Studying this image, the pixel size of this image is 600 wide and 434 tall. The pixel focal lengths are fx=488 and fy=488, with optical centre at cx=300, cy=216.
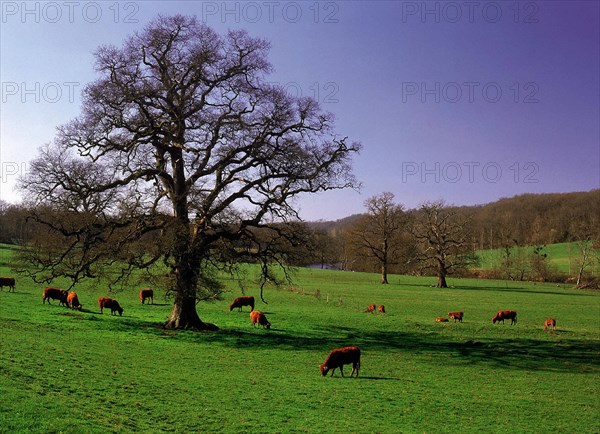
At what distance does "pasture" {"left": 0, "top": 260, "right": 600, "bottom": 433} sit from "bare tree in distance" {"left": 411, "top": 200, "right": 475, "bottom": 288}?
4568 centimetres

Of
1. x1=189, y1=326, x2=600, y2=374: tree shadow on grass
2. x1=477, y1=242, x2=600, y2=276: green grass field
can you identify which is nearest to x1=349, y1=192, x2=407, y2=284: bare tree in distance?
x1=477, y1=242, x2=600, y2=276: green grass field

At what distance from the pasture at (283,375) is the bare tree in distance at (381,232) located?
166ft

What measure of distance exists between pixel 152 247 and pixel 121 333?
4.74 m

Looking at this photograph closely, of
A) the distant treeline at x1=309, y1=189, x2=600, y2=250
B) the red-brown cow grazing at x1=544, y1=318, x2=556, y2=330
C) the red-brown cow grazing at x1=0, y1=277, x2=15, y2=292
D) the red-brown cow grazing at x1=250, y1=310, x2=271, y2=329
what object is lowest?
the red-brown cow grazing at x1=544, y1=318, x2=556, y2=330

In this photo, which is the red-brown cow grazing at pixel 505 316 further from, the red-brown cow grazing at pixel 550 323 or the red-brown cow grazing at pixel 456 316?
the red-brown cow grazing at pixel 456 316

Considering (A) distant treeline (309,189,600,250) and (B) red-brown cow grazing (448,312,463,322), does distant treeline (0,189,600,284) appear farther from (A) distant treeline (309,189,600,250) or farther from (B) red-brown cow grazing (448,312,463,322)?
(B) red-brown cow grazing (448,312,463,322)

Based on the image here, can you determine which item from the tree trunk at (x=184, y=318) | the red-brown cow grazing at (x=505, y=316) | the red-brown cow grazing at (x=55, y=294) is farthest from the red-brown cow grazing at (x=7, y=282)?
the red-brown cow grazing at (x=505, y=316)

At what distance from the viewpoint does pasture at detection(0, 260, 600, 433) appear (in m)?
12.1

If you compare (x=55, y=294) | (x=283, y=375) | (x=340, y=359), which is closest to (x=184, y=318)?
(x=283, y=375)

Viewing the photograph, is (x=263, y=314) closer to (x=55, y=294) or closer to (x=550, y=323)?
(x=55, y=294)

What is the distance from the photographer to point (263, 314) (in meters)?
31.0

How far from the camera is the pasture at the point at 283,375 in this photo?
12141 mm

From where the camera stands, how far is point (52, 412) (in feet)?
33.1

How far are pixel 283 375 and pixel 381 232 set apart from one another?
71.2m
